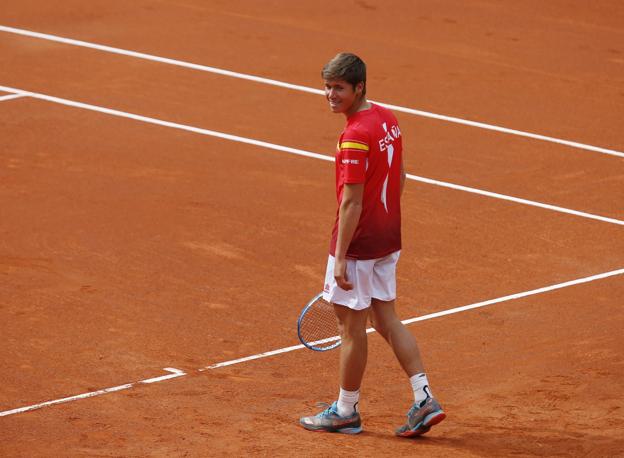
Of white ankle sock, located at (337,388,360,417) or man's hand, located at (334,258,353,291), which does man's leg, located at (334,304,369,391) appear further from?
man's hand, located at (334,258,353,291)

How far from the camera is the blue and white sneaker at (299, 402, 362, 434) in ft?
27.6

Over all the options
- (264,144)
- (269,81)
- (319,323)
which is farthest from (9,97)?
(319,323)

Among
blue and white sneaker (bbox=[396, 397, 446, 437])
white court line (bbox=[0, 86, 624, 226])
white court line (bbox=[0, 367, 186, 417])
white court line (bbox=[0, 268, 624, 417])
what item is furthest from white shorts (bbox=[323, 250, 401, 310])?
white court line (bbox=[0, 86, 624, 226])

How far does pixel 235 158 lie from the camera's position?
14.8 m

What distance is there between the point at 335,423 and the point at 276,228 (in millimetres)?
4532

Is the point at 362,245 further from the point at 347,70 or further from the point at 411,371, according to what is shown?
the point at 347,70

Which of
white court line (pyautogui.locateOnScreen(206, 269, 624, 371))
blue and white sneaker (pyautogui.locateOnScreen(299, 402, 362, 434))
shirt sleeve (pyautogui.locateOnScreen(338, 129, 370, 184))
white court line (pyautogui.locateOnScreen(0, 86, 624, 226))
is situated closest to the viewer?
shirt sleeve (pyautogui.locateOnScreen(338, 129, 370, 184))

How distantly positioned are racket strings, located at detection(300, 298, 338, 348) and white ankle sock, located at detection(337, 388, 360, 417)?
499 mm

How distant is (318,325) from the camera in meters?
8.77

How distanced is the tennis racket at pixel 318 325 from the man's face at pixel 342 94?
1.33 metres

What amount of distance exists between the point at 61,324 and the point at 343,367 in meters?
3.00

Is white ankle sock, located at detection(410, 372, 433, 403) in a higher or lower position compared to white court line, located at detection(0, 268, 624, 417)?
higher

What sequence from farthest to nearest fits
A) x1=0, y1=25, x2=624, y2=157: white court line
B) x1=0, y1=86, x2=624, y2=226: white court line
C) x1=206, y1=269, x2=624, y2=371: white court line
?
x1=0, y1=25, x2=624, y2=157: white court line → x1=0, y1=86, x2=624, y2=226: white court line → x1=206, y1=269, x2=624, y2=371: white court line

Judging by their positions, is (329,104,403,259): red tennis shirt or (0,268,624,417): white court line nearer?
(329,104,403,259): red tennis shirt
